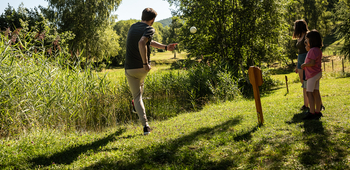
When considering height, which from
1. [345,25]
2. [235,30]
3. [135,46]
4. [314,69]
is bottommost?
[314,69]

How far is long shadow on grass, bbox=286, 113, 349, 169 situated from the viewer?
2.42 meters

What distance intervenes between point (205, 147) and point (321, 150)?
4.64 ft

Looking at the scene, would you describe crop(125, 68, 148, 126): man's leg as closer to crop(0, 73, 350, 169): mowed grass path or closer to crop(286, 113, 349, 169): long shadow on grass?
crop(0, 73, 350, 169): mowed grass path

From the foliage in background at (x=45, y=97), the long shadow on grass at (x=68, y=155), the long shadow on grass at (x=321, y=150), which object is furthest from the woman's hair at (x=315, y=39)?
the foliage in background at (x=45, y=97)

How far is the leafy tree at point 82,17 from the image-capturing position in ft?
81.5

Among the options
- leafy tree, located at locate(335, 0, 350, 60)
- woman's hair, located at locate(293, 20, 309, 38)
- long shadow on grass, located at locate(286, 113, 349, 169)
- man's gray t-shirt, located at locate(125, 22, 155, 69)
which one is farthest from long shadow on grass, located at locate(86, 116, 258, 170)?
leafy tree, located at locate(335, 0, 350, 60)

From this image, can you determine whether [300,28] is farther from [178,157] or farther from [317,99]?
[178,157]

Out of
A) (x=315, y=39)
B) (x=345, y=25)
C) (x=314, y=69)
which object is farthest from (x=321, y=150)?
(x=345, y=25)

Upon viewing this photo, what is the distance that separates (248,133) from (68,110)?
363cm

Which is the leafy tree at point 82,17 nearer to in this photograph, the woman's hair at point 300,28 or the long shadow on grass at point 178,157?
the woman's hair at point 300,28

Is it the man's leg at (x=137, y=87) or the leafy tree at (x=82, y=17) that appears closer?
the man's leg at (x=137, y=87)

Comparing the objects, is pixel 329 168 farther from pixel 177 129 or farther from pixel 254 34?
pixel 254 34

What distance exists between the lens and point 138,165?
2.78 metres

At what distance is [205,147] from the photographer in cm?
319
